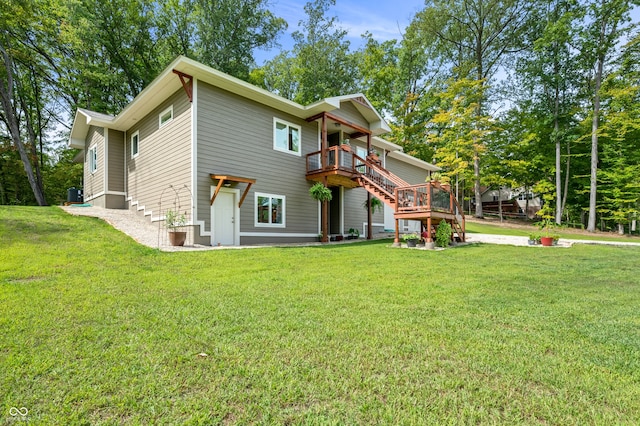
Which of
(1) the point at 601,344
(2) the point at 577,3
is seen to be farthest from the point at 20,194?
(2) the point at 577,3

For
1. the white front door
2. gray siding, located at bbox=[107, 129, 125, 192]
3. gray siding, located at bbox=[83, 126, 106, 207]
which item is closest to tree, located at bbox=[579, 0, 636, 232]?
the white front door

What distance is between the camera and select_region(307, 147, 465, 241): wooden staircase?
407 inches

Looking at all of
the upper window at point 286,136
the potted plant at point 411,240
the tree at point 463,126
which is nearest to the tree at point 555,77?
the tree at point 463,126

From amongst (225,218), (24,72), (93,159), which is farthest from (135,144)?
(24,72)

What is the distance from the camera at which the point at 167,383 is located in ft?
6.61

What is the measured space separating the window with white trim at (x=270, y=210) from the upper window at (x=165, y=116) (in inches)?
159

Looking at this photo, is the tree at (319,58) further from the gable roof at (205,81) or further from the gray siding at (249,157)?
the gray siding at (249,157)

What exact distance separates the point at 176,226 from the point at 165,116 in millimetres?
4410

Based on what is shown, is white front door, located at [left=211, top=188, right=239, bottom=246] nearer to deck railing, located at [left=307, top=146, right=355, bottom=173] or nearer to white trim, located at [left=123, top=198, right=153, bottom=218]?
white trim, located at [left=123, top=198, right=153, bottom=218]

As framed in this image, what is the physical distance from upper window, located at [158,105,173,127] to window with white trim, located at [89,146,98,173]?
5.92 metres

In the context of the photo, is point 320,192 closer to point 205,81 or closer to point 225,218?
point 225,218

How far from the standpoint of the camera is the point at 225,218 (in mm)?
10484

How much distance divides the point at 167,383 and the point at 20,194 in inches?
1169

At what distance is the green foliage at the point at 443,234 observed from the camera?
10250 mm
